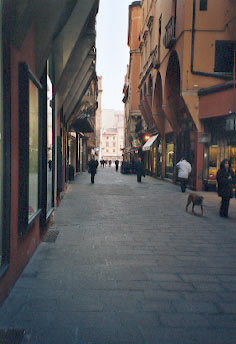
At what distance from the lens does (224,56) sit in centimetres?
1777

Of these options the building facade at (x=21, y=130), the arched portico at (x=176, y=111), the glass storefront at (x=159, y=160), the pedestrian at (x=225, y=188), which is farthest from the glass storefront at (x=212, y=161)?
the building facade at (x=21, y=130)

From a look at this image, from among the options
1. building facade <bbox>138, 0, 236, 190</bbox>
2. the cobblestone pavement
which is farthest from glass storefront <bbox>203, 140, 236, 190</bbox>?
the cobblestone pavement

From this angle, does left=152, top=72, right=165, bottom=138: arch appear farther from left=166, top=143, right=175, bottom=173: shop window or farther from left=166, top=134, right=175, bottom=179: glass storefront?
left=166, top=143, right=175, bottom=173: shop window

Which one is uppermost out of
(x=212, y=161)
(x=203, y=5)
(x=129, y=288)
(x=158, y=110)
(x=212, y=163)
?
(x=203, y=5)

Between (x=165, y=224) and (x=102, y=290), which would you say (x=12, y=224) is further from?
(x=165, y=224)

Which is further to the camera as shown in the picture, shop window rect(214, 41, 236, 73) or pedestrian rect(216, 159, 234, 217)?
shop window rect(214, 41, 236, 73)

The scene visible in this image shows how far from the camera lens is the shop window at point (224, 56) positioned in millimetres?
17516

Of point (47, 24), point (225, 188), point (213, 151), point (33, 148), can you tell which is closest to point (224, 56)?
point (213, 151)

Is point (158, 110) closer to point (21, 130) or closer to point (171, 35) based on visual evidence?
point (171, 35)

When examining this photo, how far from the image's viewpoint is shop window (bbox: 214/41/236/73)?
17516mm

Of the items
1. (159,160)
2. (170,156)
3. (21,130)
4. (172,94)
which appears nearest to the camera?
(21,130)

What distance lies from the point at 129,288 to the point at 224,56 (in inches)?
636

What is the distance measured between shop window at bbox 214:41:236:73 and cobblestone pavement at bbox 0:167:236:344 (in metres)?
11.7

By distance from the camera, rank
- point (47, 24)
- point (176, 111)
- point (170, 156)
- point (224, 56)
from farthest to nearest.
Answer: point (170, 156)
point (176, 111)
point (224, 56)
point (47, 24)
